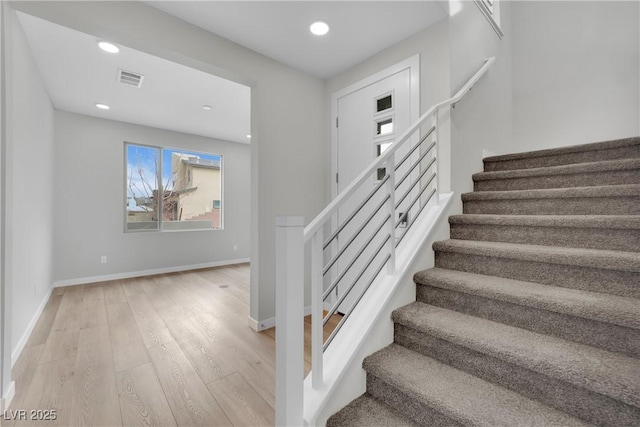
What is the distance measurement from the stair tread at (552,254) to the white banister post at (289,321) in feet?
3.92

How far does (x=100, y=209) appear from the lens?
14.3 feet

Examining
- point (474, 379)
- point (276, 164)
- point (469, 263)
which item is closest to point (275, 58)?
point (276, 164)

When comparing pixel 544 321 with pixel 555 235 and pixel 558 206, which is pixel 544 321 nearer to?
pixel 555 235

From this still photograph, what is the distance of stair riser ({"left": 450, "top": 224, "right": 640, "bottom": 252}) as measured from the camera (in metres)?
1.41

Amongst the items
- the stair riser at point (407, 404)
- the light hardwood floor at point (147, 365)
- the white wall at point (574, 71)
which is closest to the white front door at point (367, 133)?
the light hardwood floor at point (147, 365)

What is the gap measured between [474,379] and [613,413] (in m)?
0.42

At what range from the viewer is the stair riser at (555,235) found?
4.64 feet

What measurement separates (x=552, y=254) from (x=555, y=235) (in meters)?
0.32

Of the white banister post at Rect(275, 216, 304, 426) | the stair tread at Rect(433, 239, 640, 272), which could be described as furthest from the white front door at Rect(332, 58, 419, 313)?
the white banister post at Rect(275, 216, 304, 426)

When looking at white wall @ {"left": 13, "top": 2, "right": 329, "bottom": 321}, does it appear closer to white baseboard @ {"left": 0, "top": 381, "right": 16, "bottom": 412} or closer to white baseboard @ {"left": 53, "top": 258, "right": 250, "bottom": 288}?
white baseboard @ {"left": 0, "top": 381, "right": 16, "bottom": 412}

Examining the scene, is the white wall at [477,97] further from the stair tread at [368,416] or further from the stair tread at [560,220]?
the stair tread at [368,416]

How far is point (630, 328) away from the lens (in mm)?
1055

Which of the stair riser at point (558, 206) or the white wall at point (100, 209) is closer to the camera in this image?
the stair riser at point (558, 206)

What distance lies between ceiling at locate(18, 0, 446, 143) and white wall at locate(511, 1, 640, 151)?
1900 millimetres
